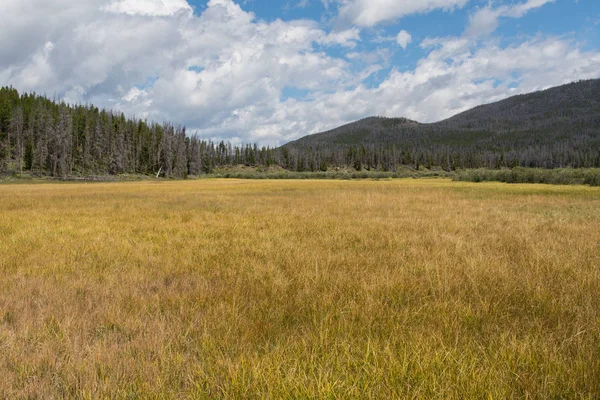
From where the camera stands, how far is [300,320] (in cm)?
397

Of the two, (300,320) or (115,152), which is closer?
(300,320)

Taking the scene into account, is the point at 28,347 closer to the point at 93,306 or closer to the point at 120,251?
the point at 93,306

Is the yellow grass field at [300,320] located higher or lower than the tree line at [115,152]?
lower

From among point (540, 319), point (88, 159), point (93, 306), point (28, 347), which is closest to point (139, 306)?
point (93, 306)

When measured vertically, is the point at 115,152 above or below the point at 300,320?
above

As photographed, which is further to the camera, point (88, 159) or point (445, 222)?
point (88, 159)

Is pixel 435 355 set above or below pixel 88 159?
below

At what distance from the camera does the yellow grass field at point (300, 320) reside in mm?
2631

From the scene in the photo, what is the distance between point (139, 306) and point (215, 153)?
186 metres

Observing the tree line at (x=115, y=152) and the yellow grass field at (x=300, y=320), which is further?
the tree line at (x=115, y=152)

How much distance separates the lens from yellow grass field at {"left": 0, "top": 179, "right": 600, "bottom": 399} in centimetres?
263

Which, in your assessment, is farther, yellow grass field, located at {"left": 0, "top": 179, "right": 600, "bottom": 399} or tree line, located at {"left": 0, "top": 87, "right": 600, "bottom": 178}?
tree line, located at {"left": 0, "top": 87, "right": 600, "bottom": 178}

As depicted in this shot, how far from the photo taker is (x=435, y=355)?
295cm

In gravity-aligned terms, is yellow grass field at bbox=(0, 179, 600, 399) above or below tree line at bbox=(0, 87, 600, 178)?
below
